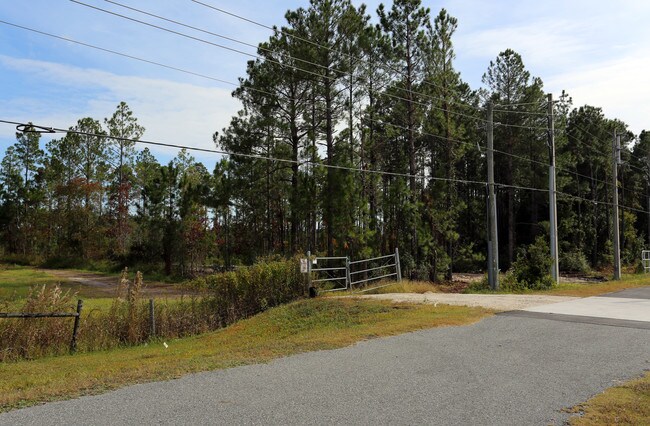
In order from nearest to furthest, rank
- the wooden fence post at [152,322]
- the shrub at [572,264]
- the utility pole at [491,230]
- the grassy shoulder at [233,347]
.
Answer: the grassy shoulder at [233,347] < the wooden fence post at [152,322] < the utility pole at [491,230] < the shrub at [572,264]

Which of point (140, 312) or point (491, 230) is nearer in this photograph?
point (140, 312)

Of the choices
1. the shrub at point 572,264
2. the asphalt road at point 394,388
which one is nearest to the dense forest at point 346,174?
the shrub at point 572,264

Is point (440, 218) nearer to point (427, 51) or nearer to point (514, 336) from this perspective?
point (427, 51)

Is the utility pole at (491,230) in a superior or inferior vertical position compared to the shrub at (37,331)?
superior

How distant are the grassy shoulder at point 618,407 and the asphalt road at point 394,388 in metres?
0.18

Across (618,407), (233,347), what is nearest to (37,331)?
(233,347)

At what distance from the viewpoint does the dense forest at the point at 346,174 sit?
27.1 meters

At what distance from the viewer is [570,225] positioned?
4766cm

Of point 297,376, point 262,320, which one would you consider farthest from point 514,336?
point 262,320

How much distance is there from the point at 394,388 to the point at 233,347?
5090 mm

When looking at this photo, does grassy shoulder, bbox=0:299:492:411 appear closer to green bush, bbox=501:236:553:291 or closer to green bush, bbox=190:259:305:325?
green bush, bbox=190:259:305:325

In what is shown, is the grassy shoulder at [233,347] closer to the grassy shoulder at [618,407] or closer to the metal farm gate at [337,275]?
the metal farm gate at [337,275]

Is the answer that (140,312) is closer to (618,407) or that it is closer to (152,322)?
(152,322)

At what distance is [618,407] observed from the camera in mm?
5492
